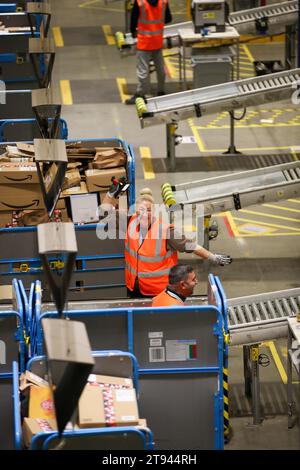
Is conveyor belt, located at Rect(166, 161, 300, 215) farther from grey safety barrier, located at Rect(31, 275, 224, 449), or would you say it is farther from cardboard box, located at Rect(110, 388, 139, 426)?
cardboard box, located at Rect(110, 388, 139, 426)

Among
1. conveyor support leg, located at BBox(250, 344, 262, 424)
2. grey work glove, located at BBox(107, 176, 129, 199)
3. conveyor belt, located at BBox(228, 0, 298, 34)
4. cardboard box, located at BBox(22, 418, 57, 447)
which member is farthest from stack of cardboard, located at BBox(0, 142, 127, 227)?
conveyor belt, located at BBox(228, 0, 298, 34)

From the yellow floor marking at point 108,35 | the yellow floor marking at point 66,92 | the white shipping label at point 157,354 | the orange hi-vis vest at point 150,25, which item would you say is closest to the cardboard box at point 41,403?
the white shipping label at point 157,354

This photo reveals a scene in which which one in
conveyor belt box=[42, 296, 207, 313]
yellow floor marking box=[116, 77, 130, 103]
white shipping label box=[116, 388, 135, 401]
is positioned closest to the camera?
white shipping label box=[116, 388, 135, 401]

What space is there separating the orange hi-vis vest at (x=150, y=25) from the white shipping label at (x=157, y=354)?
11.8 metres

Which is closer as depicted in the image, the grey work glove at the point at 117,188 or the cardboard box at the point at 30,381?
the cardboard box at the point at 30,381

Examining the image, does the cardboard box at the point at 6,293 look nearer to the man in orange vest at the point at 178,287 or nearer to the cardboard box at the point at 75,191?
the cardboard box at the point at 75,191

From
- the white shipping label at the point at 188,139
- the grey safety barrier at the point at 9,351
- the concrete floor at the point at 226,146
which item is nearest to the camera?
the grey safety barrier at the point at 9,351

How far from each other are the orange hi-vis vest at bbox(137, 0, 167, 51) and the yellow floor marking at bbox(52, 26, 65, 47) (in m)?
5.94

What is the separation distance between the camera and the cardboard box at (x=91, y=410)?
8.23m

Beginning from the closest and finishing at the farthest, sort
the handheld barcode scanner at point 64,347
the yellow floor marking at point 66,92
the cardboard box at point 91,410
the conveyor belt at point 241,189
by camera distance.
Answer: the handheld barcode scanner at point 64,347
the cardboard box at point 91,410
the conveyor belt at point 241,189
the yellow floor marking at point 66,92

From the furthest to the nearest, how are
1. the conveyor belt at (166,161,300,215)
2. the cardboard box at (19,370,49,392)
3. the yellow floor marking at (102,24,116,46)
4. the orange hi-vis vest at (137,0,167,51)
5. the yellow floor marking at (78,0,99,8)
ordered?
the yellow floor marking at (78,0,99,8) → the yellow floor marking at (102,24,116,46) → the orange hi-vis vest at (137,0,167,51) → the conveyor belt at (166,161,300,215) → the cardboard box at (19,370,49,392)

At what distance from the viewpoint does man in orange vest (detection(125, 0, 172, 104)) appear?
20875mm

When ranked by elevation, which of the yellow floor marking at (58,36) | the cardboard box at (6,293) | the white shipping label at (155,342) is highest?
the white shipping label at (155,342)

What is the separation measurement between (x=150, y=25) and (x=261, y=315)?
33.4 feet
